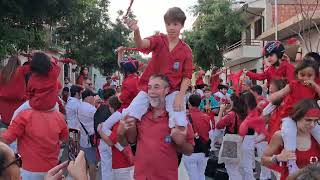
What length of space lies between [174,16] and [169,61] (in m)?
0.43

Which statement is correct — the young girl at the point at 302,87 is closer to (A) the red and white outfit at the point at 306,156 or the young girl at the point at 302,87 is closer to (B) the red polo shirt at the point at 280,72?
(A) the red and white outfit at the point at 306,156

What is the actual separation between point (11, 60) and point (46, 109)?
158 cm

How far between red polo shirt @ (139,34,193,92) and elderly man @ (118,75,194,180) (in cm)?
16

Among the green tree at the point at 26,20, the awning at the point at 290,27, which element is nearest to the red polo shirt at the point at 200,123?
the green tree at the point at 26,20

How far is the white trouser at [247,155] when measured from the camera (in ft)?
31.0

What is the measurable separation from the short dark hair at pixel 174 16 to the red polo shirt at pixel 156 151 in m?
0.87

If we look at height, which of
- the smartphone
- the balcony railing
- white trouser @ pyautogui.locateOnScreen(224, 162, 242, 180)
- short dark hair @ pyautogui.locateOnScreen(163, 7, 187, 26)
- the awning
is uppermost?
the balcony railing

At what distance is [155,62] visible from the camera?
4980 millimetres

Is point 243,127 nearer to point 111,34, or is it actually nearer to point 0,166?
point 0,166

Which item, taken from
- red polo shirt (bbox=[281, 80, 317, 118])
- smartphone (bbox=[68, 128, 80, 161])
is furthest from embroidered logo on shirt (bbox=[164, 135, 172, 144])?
red polo shirt (bbox=[281, 80, 317, 118])

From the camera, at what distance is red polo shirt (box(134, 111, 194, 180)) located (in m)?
4.69

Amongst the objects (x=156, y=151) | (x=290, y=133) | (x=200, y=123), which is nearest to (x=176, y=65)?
(x=156, y=151)

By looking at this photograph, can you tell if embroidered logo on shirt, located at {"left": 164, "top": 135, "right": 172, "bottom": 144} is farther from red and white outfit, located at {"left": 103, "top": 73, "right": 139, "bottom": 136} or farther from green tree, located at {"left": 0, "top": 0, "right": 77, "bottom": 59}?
green tree, located at {"left": 0, "top": 0, "right": 77, "bottom": 59}

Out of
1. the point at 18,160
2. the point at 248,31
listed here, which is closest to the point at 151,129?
the point at 18,160
